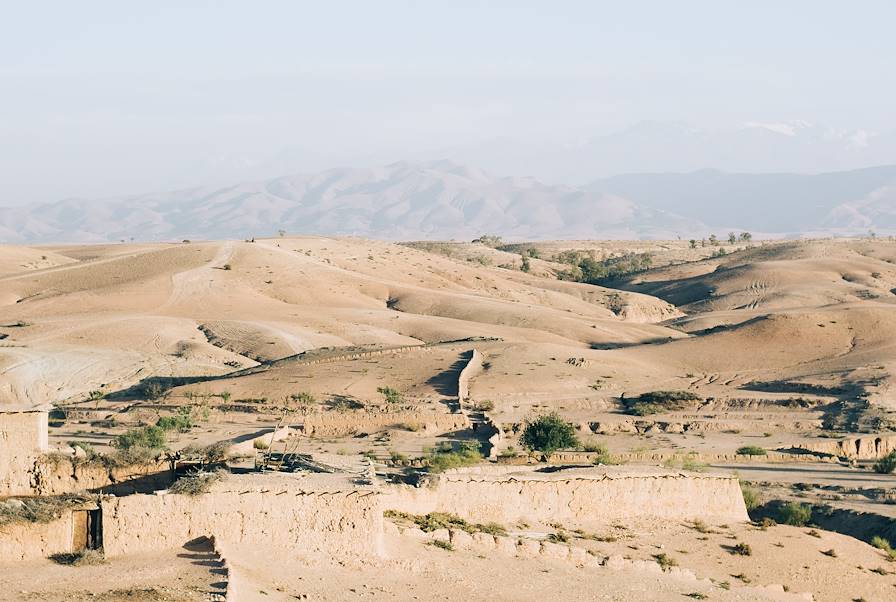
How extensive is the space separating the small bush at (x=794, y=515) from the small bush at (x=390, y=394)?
1532 cm

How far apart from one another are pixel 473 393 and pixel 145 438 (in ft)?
49.1

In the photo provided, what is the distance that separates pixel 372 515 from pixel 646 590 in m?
3.62

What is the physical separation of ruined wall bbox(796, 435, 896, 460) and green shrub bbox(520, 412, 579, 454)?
569 cm

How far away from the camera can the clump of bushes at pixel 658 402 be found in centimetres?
3994

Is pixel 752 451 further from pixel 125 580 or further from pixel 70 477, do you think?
pixel 125 580

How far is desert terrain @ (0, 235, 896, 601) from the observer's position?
18156 mm

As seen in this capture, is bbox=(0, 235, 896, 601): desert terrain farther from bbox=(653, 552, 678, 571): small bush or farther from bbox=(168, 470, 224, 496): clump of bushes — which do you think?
bbox=(168, 470, 224, 496): clump of bushes

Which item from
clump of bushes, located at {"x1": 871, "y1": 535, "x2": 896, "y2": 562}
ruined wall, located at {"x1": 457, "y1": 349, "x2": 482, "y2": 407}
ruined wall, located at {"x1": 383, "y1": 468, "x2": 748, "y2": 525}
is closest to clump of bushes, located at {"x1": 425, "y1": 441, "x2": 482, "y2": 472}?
ruined wall, located at {"x1": 383, "y1": 468, "x2": 748, "y2": 525}

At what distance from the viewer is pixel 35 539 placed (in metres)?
16.1

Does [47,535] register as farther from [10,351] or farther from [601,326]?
[601,326]

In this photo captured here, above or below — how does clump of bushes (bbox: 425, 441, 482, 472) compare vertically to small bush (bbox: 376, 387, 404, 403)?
below

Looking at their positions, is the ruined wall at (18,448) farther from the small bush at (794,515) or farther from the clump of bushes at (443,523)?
the small bush at (794,515)

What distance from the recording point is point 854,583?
20828 millimetres

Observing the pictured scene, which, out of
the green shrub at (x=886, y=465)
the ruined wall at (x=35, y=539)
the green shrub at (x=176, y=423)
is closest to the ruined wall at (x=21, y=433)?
the ruined wall at (x=35, y=539)
